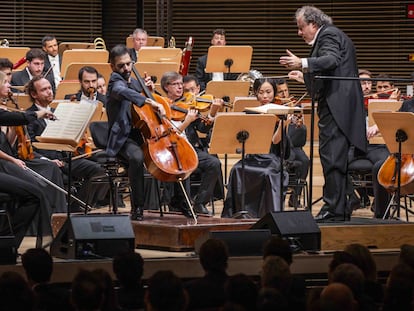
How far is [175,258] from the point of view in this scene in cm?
516

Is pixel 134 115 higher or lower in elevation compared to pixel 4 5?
lower

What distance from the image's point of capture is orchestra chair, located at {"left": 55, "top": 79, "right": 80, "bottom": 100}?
7.65 m

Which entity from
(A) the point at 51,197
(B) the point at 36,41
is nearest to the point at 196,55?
(B) the point at 36,41

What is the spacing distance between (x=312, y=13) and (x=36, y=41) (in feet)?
21.4

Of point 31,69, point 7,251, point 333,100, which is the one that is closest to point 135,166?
point 333,100

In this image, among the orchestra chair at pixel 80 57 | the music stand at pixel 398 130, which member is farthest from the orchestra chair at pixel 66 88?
the music stand at pixel 398 130

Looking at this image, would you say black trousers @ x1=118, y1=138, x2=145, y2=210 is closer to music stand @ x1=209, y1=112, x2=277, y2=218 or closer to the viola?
music stand @ x1=209, y1=112, x2=277, y2=218

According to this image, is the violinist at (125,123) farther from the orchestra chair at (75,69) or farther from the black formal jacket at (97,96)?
the orchestra chair at (75,69)

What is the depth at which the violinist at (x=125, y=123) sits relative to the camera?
612 cm

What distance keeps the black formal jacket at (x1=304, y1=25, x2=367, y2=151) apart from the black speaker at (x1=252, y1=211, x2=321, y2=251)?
2.66 ft

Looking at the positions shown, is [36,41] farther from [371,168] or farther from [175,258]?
[175,258]

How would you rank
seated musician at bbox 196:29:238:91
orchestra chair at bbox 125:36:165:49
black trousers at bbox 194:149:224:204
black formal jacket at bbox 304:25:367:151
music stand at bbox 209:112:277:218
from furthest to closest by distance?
1. orchestra chair at bbox 125:36:165:49
2. seated musician at bbox 196:29:238:91
3. black trousers at bbox 194:149:224:204
4. music stand at bbox 209:112:277:218
5. black formal jacket at bbox 304:25:367:151

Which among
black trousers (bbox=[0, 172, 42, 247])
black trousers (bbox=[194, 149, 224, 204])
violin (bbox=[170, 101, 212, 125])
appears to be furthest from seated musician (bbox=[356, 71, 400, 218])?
black trousers (bbox=[0, 172, 42, 247])

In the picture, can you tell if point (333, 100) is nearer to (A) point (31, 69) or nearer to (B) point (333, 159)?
A: (B) point (333, 159)
